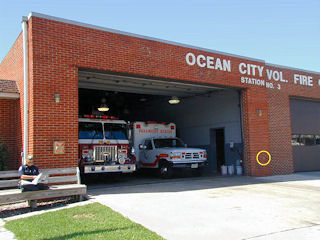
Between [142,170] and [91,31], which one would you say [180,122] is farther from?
[91,31]

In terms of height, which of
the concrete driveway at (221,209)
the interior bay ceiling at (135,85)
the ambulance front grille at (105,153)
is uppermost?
the interior bay ceiling at (135,85)

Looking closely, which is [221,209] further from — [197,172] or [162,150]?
[197,172]

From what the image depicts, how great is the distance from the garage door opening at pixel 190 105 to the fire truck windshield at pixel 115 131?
6.28 feet

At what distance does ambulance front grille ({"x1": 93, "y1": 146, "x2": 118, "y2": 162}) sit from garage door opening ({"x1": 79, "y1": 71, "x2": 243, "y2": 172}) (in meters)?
2.90

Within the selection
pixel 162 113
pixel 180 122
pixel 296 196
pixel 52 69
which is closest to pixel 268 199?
pixel 296 196

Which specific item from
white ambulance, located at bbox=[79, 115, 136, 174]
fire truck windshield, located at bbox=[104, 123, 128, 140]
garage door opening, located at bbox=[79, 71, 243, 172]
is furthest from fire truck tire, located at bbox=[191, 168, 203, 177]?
fire truck windshield, located at bbox=[104, 123, 128, 140]

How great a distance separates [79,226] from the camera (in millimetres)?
6238

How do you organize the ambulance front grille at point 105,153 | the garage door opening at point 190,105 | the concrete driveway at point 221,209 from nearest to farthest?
the concrete driveway at point 221,209 < the ambulance front grille at point 105,153 < the garage door opening at point 190,105

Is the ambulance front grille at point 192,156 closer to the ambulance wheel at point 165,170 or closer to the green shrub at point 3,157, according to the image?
the ambulance wheel at point 165,170

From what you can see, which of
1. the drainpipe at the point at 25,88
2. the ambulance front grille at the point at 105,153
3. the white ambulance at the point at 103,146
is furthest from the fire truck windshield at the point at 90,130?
the drainpipe at the point at 25,88

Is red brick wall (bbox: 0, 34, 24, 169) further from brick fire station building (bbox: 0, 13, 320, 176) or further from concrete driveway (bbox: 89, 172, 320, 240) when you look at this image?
concrete driveway (bbox: 89, 172, 320, 240)

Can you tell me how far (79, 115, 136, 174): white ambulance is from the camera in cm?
1241

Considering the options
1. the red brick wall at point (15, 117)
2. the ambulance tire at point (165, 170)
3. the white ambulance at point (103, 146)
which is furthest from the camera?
the ambulance tire at point (165, 170)

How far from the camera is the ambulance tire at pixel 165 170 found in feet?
48.0
